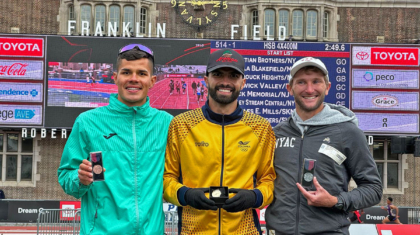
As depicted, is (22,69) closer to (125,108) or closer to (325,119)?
(125,108)

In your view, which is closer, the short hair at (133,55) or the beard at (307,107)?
the short hair at (133,55)

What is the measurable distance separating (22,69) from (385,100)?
13.1 m

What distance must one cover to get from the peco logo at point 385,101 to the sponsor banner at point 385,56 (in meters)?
1.20

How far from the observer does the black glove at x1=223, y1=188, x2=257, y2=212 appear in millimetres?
4266

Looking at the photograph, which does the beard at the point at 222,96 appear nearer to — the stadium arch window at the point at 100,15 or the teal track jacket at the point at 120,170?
the teal track jacket at the point at 120,170

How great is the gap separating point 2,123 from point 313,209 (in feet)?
56.1

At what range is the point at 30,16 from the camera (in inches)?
874

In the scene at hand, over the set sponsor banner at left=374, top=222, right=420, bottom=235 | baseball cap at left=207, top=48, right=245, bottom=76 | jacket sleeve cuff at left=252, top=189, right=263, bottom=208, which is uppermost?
baseball cap at left=207, top=48, right=245, bottom=76

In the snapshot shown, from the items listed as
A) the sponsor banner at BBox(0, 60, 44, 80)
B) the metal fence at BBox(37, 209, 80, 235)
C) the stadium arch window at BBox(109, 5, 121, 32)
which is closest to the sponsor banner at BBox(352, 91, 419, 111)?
the stadium arch window at BBox(109, 5, 121, 32)

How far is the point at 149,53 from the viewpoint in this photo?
4.68m

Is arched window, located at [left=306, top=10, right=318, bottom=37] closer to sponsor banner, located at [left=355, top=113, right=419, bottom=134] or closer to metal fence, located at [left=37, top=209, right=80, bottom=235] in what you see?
sponsor banner, located at [left=355, top=113, right=419, bottom=134]

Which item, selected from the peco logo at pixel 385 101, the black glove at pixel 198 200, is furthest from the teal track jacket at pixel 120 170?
the peco logo at pixel 385 101

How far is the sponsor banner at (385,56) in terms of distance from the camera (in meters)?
19.9

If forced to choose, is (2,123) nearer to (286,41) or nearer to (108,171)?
(286,41)
